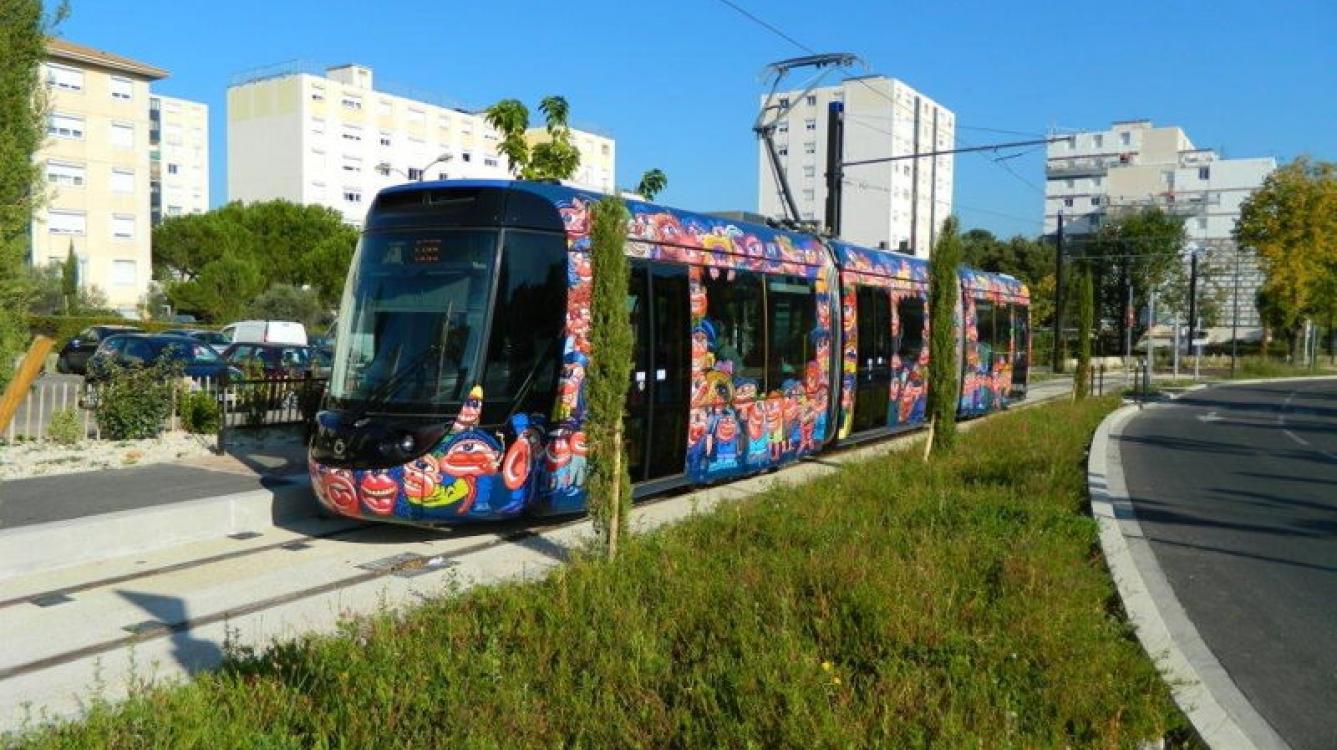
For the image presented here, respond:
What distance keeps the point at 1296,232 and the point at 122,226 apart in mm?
63961

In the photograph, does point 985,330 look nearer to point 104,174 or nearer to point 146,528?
point 146,528

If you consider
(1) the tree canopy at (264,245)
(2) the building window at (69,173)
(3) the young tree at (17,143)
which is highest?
(2) the building window at (69,173)

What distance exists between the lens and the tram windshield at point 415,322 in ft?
27.8

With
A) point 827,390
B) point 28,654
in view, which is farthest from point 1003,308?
point 28,654

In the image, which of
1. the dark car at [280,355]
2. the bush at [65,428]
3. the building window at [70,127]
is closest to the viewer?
the bush at [65,428]

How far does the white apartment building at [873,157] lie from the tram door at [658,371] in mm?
86452

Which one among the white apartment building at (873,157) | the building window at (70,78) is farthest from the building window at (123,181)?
the white apartment building at (873,157)

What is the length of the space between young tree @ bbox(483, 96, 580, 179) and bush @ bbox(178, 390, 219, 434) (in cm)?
671

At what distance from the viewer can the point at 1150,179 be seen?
11894 cm

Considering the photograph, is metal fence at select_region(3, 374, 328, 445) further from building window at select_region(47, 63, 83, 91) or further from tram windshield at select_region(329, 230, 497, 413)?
building window at select_region(47, 63, 83, 91)

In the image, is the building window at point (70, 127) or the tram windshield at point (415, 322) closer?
the tram windshield at point (415, 322)

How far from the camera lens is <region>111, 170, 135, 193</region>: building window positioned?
2451 inches

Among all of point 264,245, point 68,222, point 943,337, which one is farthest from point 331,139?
point 943,337

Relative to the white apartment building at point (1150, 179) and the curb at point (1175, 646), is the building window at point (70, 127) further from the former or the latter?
the white apartment building at point (1150, 179)
